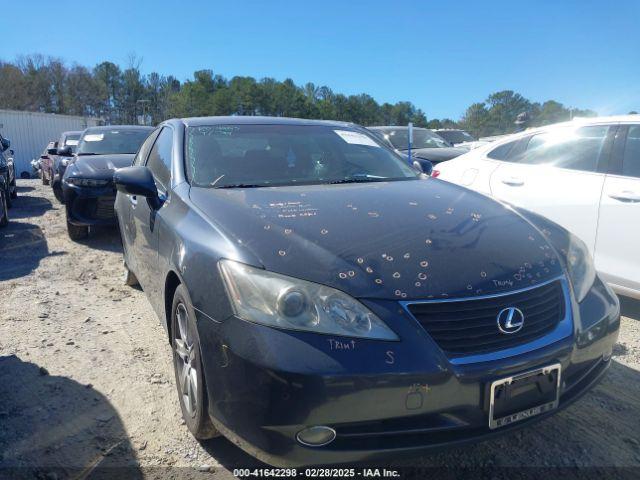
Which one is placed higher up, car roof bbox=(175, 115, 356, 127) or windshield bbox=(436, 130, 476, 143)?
car roof bbox=(175, 115, 356, 127)

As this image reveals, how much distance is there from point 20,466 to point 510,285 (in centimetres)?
225

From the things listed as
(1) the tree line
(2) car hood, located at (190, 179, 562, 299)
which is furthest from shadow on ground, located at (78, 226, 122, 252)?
(1) the tree line

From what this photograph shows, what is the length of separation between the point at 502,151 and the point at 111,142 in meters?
5.99

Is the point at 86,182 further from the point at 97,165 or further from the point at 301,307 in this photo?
the point at 301,307

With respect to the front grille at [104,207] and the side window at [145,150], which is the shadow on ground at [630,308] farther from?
the front grille at [104,207]

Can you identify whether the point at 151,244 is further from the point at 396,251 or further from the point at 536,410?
the point at 536,410

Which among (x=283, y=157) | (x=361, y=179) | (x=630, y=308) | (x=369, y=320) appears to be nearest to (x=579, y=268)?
(x=369, y=320)

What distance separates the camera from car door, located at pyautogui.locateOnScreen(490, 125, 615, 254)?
4.14m

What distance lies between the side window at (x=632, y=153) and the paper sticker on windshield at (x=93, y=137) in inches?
287

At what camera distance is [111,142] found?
8.17 metres

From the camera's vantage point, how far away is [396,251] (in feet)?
6.86

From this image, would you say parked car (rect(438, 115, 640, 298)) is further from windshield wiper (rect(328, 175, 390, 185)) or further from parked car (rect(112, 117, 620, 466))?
windshield wiper (rect(328, 175, 390, 185))

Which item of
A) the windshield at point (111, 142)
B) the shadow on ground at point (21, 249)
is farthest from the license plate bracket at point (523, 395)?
the windshield at point (111, 142)

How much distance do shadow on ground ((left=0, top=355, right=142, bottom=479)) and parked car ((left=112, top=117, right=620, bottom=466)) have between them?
0.40 metres
